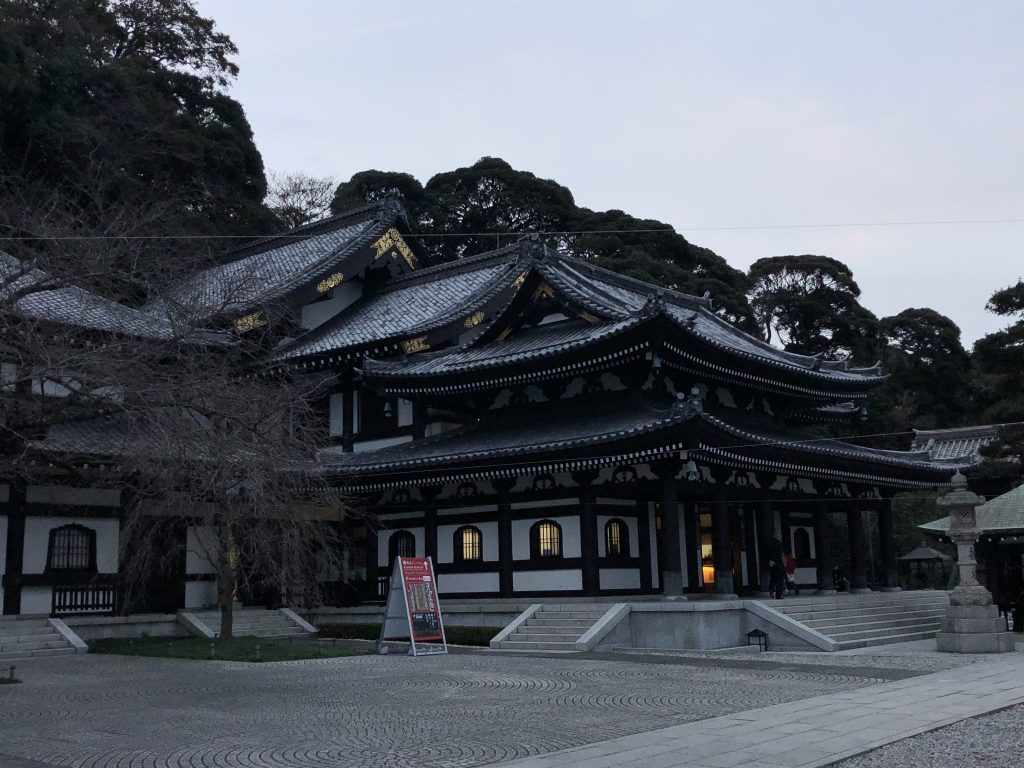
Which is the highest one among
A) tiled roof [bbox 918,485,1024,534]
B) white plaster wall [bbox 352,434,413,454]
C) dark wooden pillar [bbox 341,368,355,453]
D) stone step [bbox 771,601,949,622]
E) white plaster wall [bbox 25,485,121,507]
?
dark wooden pillar [bbox 341,368,355,453]

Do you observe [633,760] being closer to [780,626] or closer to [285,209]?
[780,626]

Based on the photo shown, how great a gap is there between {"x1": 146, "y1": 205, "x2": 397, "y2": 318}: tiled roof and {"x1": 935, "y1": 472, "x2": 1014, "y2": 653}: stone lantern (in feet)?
67.8

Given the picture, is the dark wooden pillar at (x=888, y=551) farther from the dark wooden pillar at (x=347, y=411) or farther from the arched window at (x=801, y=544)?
the dark wooden pillar at (x=347, y=411)

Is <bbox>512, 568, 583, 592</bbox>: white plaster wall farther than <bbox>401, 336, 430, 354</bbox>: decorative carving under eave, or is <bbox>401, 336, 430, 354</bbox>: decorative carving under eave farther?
<bbox>401, 336, 430, 354</bbox>: decorative carving under eave

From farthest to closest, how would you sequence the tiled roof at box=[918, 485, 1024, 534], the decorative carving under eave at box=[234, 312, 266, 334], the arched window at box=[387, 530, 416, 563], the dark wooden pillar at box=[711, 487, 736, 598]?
the decorative carving under eave at box=[234, 312, 266, 334] → the arched window at box=[387, 530, 416, 563] → the dark wooden pillar at box=[711, 487, 736, 598] → the tiled roof at box=[918, 485, 1024, 534]

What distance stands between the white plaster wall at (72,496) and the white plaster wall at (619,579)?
13640 millimetres

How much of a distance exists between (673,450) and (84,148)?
37.0 metres

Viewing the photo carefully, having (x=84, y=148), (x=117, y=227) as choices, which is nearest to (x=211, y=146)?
(x=84, y=148)

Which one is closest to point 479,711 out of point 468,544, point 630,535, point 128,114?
point 630,535

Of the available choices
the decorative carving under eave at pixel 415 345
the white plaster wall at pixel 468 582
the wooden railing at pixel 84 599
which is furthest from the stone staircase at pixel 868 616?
the wooden railing at pixel 84 599

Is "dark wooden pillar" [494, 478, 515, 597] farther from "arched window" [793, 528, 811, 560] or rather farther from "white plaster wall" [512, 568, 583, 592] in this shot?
"arched window" [793, 528, 811, 560]

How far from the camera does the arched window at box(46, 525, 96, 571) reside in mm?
26406

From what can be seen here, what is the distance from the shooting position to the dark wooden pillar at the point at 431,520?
28859mm

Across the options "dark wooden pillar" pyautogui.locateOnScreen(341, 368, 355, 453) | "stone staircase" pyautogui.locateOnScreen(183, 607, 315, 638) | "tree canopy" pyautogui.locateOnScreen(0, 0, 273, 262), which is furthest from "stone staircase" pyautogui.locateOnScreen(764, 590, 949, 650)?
"tree canopy" pyautogui.locateOnScreen(0, 0, 273, 262)
